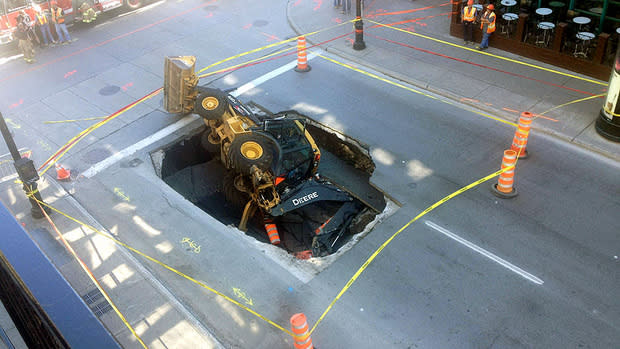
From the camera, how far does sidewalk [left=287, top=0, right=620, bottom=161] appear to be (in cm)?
1548

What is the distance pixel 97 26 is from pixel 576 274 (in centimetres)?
2070

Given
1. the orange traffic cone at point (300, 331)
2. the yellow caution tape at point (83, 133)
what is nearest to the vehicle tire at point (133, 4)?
the yellow caution tape at point (83, 133)

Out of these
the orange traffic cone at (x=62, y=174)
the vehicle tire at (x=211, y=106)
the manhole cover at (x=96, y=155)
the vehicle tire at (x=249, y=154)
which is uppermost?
the vehicle tire at (x=211, y=106)

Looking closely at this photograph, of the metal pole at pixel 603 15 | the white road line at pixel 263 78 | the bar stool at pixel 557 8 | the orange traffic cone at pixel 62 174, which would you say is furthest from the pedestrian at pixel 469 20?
the orange traffic cone at pixel 62 174

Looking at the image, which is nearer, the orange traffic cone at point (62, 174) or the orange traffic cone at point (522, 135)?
the orange traffic cone at point (522, 135)

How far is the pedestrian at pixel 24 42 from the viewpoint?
66.5ft

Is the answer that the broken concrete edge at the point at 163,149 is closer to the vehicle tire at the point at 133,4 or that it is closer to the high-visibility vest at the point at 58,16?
the high-visibility vest at the point at 58,16

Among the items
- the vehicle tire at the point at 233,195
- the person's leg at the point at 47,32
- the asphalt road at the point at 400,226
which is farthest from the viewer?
the person's leg at the point at 47,32

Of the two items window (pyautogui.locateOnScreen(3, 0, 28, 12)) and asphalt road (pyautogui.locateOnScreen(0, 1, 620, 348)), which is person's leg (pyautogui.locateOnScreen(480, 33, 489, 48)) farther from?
window (pyautogui.locateOnScreen(3, 0, 28, 12))

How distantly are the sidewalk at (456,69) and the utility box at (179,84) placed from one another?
615 cm

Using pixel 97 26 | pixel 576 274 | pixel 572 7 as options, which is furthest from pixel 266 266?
pixel 97 26

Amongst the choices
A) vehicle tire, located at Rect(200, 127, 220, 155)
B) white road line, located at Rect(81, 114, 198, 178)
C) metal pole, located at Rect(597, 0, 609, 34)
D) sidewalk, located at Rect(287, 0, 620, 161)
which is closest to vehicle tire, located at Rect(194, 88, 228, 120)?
vehicle tire, located at Rect(200, 127, 220, 155)

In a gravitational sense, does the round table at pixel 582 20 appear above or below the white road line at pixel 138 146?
above

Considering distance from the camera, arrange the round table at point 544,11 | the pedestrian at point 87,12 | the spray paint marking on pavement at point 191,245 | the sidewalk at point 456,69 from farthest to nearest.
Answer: the pedestrian at point 87,12 → the round table at point 544,11 → the sidewalk at point 456,69 → the spray paint marking on pavement at point 191,245
